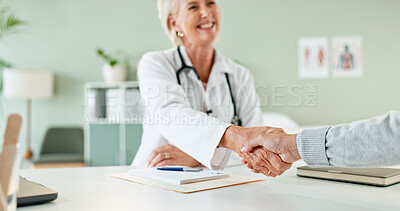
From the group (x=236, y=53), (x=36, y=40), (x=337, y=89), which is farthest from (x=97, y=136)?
(x=337, y=89)

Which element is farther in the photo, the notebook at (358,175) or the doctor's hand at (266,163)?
the doctor's hand at (266,163)

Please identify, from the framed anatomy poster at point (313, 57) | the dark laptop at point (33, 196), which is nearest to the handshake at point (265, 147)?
the dark laptop at point (33, 196)

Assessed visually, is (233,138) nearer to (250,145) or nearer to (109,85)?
(250,145)

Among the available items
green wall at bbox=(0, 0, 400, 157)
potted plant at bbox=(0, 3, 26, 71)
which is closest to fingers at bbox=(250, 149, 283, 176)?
green wall at bbox=(0, 0, 400, 157)

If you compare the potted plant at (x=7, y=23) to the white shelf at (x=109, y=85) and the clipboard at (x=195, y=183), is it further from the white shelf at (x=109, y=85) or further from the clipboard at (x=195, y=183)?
the clipboard at (x=195, y=183)

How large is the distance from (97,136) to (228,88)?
263 cm

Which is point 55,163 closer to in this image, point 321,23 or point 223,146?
point 223,146

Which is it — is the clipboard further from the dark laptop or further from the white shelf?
the white shelf

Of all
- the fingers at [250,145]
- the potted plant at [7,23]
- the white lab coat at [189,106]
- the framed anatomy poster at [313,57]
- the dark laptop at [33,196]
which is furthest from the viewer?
the framed anatomy poster at [313,57]

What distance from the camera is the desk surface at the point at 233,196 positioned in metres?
0.75

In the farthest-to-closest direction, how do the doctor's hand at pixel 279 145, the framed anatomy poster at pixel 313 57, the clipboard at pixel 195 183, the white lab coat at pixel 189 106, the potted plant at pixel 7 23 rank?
the framed anatomy poster at pixel 313 57 < the potted plant at pixel 7 23 < the white lab coat at pixel 189 106 < the doctor's hand at pixel 279 145 < the clipboard at pixel 195 183

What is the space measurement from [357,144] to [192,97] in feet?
3.29

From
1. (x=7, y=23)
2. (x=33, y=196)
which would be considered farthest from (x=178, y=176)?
(x=7, y=23)

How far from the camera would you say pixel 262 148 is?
1168 mm
